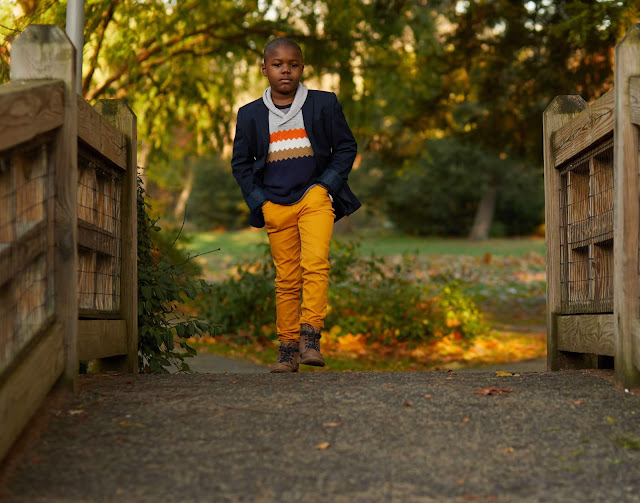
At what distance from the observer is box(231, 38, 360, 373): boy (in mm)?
4793

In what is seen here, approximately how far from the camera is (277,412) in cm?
329

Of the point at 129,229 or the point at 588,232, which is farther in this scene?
the point at 129,229

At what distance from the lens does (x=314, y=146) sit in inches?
190

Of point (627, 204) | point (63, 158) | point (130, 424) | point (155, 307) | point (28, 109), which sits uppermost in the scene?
point (28, 109)

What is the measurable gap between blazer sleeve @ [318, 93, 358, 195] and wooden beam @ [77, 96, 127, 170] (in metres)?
1.16

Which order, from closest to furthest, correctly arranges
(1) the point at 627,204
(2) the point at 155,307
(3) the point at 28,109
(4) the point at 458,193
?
1. (3) the point at 28,109
2. (1) the point at 627,204
3. (2) the point at 155,307
4. (4) the point at 458,193

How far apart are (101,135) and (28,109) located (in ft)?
3.85

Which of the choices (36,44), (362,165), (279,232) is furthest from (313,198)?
(362,165)

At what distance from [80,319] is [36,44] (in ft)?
4.31

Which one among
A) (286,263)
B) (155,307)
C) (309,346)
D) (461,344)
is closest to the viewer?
(309,346)

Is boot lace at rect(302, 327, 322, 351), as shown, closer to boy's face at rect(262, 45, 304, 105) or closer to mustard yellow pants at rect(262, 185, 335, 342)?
mustard yellow pants at rect(262, 185, 335, 342)

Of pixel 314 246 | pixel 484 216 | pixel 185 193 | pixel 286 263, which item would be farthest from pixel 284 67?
pixel 185 193

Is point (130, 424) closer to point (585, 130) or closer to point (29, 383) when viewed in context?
point (29, 383)

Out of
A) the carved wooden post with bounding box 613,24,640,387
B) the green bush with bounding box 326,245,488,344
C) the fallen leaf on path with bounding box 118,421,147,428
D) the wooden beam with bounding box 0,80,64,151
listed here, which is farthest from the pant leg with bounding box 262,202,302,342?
the green bush with bounding box 326,245,488,344
